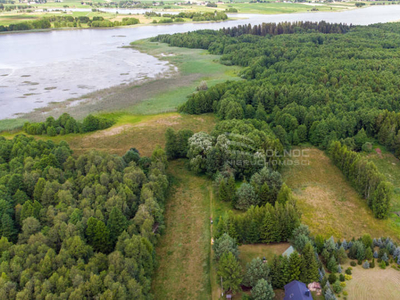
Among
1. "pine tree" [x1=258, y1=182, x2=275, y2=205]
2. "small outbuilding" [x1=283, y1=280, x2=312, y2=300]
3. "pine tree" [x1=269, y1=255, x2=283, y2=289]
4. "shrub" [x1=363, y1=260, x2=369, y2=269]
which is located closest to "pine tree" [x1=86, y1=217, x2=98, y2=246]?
"pine tree" [x1=269, y1=255, x2=283, y2=289]

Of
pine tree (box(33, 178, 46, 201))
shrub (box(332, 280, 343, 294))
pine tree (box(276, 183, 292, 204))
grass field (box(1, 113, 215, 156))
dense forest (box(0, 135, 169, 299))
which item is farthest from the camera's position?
grass field (box(1, 113, 215, 156))

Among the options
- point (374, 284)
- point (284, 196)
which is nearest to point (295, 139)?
point (284, 196)

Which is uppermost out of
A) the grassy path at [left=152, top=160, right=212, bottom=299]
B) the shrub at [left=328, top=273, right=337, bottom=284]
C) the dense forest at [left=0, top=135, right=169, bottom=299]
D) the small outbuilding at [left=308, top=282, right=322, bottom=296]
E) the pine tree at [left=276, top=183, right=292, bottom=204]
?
the dense forest at [left=0, top=135, right=169, bottom=299]

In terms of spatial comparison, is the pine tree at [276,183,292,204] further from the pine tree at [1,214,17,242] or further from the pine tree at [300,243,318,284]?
the pine tree at [1,214,17,242]

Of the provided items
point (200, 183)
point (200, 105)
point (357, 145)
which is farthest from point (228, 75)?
point (200, 183)

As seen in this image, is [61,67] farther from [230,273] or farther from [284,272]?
[284,272]

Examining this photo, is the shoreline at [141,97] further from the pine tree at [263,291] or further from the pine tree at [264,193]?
the pine tree at [263,291]
